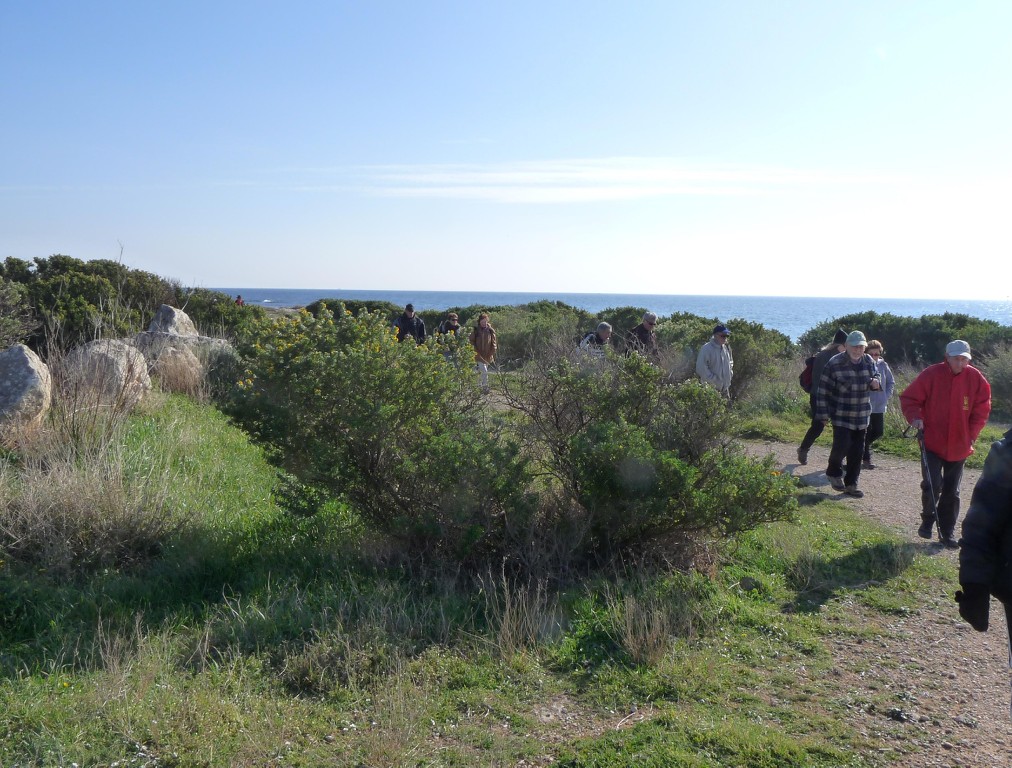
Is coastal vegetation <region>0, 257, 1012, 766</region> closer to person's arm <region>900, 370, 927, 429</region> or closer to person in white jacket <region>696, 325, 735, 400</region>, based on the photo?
person's arm <region>900, 370, 927, 429</region>

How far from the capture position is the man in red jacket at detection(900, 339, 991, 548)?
6977 mm

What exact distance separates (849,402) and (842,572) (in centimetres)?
297

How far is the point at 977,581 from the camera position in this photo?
325 centimetres

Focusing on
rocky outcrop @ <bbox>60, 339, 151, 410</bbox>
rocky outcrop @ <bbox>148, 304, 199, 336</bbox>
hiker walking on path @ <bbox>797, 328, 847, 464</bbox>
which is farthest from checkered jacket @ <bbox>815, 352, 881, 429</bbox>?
rocky outcrop @ <bbox>148, 304, 199, 336</bbox>

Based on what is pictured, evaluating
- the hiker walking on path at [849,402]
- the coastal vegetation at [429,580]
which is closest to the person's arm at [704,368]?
the hiker walking on path at [849,402]

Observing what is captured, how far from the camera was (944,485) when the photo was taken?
7.16 meters

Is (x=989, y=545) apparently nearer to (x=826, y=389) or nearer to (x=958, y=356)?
(x=958, y=356)

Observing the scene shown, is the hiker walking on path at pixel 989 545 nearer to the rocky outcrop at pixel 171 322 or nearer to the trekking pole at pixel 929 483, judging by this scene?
the trekking pole at pixel 929 483

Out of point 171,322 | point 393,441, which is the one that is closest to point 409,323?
point 171,322

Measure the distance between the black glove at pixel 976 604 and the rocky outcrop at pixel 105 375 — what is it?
7.33m

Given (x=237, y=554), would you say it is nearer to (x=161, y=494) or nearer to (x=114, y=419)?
(x=161, y=494)

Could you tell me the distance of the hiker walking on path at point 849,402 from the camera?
8.79 meters

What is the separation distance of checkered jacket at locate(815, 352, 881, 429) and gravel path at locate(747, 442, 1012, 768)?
10.2 feet

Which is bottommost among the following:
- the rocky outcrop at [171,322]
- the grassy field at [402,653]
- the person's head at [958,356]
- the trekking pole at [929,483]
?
the grassy field at [402,653]
